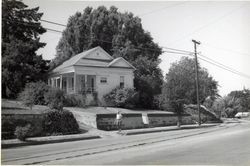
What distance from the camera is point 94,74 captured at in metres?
38.6

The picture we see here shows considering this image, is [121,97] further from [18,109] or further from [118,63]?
[18,109]

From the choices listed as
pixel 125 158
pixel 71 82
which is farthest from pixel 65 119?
pixel 71 82

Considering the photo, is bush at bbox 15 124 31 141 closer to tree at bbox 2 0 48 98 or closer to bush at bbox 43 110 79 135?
bush at bbox 43 110 79 135

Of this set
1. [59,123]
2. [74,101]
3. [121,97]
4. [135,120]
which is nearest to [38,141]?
[59,123]

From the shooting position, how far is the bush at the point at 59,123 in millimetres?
22344

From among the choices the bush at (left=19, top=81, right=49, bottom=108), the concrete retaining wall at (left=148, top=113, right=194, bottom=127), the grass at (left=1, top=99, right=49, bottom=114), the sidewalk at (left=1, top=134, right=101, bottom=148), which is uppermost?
the bush at (left=19, top=81, right=49, bottom=108)

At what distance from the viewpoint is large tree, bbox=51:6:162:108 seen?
53312mm

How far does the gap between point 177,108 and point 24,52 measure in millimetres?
14992

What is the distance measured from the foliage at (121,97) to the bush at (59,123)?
47.4 feet

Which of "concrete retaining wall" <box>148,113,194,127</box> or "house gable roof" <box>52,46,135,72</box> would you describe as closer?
"concrete retaining wall" <box>148,113,194,127</box>

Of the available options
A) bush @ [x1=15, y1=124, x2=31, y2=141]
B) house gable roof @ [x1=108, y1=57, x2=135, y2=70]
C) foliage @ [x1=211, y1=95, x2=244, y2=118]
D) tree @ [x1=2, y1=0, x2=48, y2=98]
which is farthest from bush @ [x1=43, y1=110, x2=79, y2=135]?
foliage @ [x1=211, y1=95, x2=244, y2=118]

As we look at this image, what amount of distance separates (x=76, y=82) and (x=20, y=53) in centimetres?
723

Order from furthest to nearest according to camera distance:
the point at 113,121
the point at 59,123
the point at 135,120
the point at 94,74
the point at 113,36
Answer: the point at 113,36 < the point at 94,74 < the point at 135,120 < the point at 113,121 < the point at 59,123

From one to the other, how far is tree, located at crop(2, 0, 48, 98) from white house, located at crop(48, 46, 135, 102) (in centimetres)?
364
